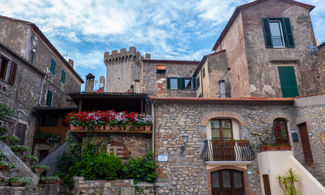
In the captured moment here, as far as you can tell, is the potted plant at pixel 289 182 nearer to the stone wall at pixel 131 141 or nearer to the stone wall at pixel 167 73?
the stone wall at pixel 131 141

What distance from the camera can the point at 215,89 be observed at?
16.5 meters

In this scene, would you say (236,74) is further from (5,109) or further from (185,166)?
(5,109)

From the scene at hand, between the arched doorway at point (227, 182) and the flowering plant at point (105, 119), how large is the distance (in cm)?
403

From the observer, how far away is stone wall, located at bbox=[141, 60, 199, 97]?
2091 cm

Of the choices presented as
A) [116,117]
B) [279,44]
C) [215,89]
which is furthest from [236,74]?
[116,117]

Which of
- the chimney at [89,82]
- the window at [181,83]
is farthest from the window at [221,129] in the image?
the chimney at [89,82]

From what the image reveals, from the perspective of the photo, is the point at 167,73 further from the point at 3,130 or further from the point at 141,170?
the point at 3,130

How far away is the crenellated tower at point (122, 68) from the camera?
32.5 metres

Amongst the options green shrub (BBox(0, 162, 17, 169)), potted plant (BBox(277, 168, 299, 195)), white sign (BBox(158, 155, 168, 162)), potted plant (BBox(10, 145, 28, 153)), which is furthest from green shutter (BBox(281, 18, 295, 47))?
potted plant (BBox(10, 145, 28, 153))

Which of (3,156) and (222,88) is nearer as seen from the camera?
(3,156)

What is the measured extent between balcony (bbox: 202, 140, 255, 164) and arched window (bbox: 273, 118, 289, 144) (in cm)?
158

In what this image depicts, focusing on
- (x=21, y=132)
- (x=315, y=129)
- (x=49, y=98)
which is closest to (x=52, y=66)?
(x=49, y=98)

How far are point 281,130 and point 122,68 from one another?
82.9 ft

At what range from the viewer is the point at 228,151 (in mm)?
10938
